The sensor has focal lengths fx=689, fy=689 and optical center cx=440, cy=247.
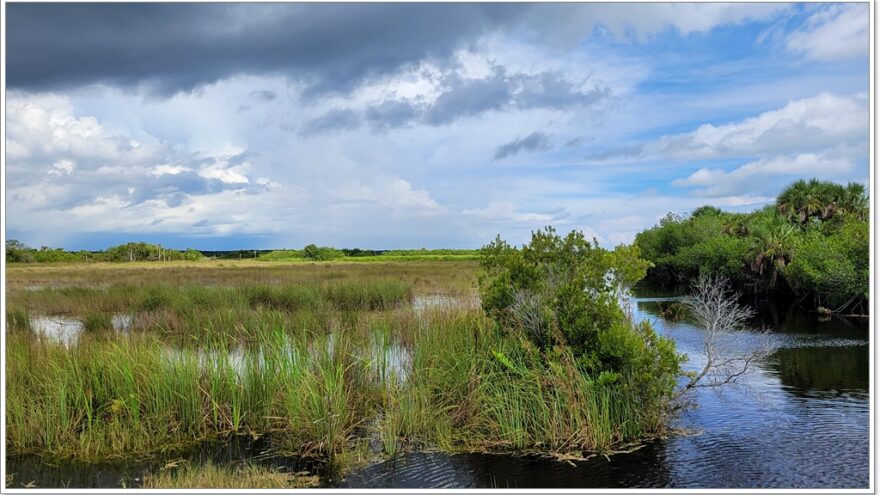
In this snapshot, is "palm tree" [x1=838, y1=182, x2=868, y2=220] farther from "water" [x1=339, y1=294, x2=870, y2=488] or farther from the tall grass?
the tall grass

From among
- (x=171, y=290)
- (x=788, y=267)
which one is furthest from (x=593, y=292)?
(x=788, y=267)

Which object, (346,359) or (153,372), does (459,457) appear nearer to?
(346,359)

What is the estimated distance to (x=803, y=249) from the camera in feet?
95.0

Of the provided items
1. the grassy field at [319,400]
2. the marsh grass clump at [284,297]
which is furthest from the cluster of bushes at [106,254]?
the grassy field at [319,400]

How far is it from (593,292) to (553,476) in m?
3.04

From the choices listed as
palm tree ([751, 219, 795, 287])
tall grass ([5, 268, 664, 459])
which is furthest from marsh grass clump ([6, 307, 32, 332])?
palm tree ([751, 219, 795, 287])

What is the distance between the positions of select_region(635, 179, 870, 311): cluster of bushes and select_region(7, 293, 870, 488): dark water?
43.9 ft

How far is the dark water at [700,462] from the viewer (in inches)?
332

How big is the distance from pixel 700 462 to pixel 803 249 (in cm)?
2329

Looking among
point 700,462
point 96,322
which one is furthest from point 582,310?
point 96,322

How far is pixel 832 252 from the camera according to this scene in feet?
85.1

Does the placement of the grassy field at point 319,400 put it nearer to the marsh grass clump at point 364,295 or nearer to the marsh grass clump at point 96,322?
the marsh grass clump at point 96,322

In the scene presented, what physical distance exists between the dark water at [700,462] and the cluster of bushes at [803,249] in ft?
43.9

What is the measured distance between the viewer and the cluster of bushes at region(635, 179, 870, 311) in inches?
1009
